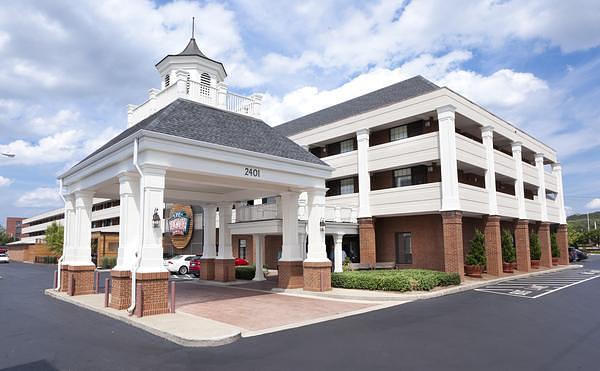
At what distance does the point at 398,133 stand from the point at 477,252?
8.29 meters

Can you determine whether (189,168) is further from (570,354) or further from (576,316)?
(576,316)

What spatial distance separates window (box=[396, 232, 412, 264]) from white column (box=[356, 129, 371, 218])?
2680 millimetres

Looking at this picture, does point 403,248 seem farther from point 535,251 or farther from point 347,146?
point 535,251

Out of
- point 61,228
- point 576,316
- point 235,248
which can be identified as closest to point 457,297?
point 576,316

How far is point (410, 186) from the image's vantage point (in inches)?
987

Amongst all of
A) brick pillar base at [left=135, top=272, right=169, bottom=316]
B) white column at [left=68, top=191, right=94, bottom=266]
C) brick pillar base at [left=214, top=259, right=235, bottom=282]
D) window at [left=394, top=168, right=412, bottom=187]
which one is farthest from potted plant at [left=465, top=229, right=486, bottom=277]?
white column at [left=68, top=191, right=94, bottom=266]

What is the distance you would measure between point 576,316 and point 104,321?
13270 mm

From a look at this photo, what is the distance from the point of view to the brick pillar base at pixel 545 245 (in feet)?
112

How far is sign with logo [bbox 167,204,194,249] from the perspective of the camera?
4116 cm

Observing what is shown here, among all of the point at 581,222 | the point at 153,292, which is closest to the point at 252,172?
the point at 153,292

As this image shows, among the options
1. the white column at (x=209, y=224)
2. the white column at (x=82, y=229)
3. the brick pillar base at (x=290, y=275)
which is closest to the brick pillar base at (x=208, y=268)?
the white column at (x=209, y=224)

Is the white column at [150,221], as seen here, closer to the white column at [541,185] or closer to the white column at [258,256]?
the white column at [258,256]

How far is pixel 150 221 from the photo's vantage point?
41.0 ft

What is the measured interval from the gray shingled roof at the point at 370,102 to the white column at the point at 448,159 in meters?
2.07
